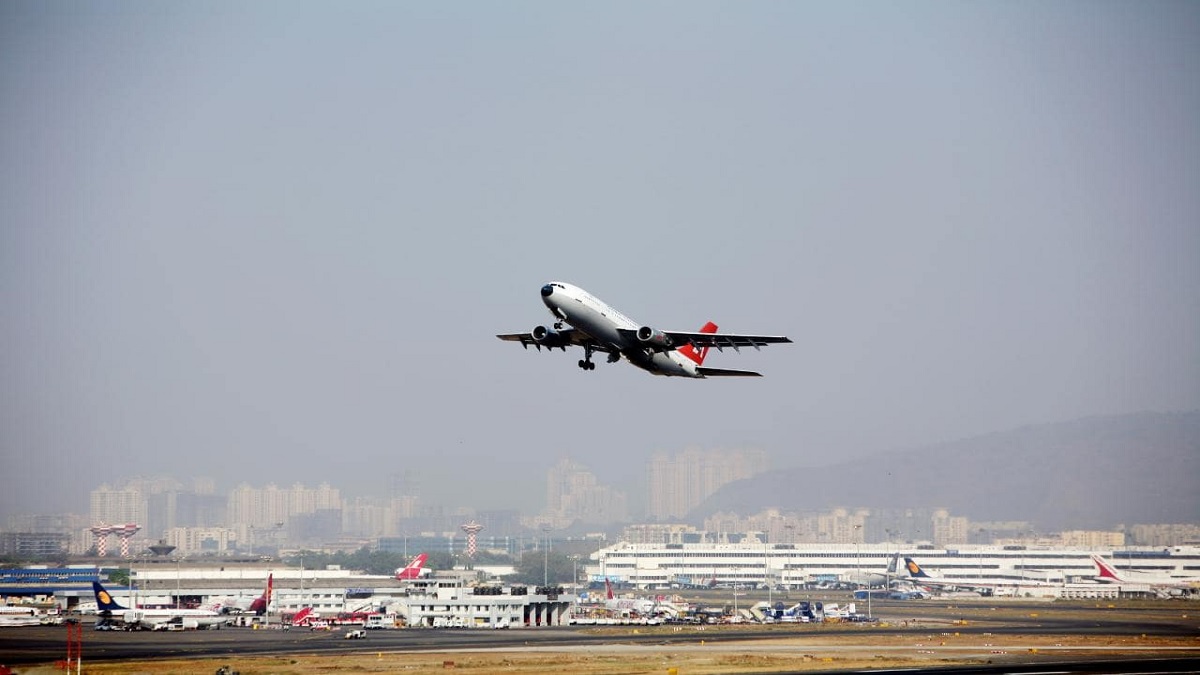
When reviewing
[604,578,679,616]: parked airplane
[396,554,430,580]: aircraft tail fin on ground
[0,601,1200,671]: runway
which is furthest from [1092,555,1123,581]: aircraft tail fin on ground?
[396,554,430,580]: aircraft tail fin on ground

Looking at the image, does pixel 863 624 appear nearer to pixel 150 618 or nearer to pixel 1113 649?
pixel 1113 649

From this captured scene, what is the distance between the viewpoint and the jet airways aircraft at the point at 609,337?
77.1 meters

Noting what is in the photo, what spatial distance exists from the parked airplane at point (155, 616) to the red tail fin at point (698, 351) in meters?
49.1

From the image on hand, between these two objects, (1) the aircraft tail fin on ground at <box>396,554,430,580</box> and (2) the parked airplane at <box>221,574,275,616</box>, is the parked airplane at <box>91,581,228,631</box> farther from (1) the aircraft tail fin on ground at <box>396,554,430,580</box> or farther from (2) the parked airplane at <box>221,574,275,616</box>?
(1) the aircraft tail fin on ground at <box>396,554,430,580</box>

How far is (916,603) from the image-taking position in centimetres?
16712

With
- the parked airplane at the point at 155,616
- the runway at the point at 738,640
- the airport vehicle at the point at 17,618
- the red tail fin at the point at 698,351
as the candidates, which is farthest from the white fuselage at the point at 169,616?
the red tail fin at the point at 698,351

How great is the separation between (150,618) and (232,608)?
14574 mm

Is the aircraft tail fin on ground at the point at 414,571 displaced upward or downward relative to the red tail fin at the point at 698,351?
downward

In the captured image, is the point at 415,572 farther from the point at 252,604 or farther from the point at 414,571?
the point at 252,604

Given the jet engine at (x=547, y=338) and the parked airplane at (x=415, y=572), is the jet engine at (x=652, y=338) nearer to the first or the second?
the jet engine at (x=547, y=338)

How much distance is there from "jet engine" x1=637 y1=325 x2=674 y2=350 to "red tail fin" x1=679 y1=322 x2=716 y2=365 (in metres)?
6.80

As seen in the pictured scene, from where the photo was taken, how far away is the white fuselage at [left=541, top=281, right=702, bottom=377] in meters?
76.7

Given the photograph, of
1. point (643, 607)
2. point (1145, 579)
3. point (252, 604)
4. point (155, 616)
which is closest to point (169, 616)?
point (155, 616)

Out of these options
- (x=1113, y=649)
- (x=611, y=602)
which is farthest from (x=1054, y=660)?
(x=611, y=602)
